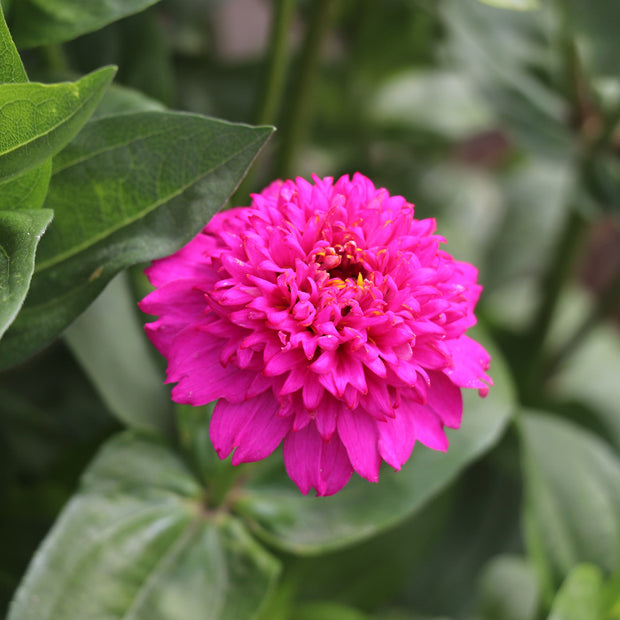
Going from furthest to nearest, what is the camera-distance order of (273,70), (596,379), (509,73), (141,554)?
(596,379)
(509,73)
(273,70)
(141,554)

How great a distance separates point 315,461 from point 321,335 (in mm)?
47

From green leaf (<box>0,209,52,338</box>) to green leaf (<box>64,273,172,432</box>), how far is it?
10 cm

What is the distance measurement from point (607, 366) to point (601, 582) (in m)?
0.29

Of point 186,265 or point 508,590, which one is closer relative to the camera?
point 186,265

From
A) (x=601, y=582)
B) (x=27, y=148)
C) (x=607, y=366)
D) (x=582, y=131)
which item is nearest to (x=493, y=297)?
(x=607, y=366)

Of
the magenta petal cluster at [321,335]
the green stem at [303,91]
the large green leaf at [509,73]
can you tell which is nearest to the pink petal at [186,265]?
the magenta petal cluster at [321,335]

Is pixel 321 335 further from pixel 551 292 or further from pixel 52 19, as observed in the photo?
pixel 551 292

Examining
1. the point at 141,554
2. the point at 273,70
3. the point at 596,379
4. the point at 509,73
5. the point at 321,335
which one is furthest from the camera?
the point at 596,379

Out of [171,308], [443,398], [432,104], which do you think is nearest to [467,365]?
[443,398]

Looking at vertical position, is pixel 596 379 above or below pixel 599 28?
below

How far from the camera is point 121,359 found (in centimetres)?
39

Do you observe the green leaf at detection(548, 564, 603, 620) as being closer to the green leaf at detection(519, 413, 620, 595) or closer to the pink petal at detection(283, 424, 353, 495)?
the green leaf at detection(519, 413, 620, 595)

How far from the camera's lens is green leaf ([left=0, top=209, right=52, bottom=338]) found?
9.5 inches

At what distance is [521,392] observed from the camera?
0.62m
